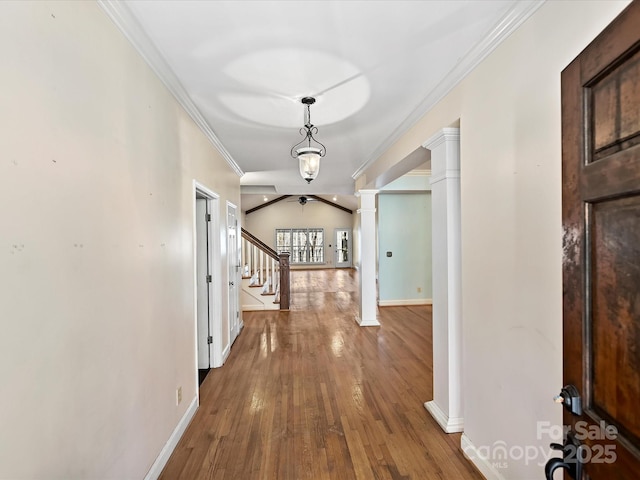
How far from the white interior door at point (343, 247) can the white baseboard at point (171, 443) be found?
1197 centimetres

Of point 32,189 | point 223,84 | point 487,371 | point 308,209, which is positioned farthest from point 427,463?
point 308,209

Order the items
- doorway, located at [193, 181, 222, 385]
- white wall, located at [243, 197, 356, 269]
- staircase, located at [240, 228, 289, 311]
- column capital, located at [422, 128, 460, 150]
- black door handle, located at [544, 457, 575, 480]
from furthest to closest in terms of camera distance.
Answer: white wall, located at [243, 197, 356, 269] → staircase, located at [240, 228, 289, 311] → doorway, located at [193, 181, 222, 385] → column capital, located at [422, 128, 460, 150] → black door handle, located at [544, 457, 575, 480]

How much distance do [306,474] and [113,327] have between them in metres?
1.46

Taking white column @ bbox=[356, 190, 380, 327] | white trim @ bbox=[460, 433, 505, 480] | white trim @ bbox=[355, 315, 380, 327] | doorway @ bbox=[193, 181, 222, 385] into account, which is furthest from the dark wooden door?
white trim @ bbox=[355, 315, 380, 327]

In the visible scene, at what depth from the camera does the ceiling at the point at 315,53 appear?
1519mm

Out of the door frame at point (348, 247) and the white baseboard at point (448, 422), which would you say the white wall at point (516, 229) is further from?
the door frame at point (348, 247)

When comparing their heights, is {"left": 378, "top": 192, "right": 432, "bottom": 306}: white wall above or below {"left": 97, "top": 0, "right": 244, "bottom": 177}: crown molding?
below

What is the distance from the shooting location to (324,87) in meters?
2.32

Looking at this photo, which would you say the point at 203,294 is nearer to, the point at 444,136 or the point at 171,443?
the point at 171,443

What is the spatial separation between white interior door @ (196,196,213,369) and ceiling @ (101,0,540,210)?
95 centimetres

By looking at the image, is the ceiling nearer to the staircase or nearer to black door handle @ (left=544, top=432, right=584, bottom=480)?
black door handle @ (left=544, top=432, right=584, bottom=480)

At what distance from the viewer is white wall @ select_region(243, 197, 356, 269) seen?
46.1 feet

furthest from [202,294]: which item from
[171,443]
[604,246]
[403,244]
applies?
[403,244]

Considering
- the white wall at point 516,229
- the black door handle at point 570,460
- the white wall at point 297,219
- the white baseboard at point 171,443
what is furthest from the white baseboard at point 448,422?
the white wall at point 297,219
